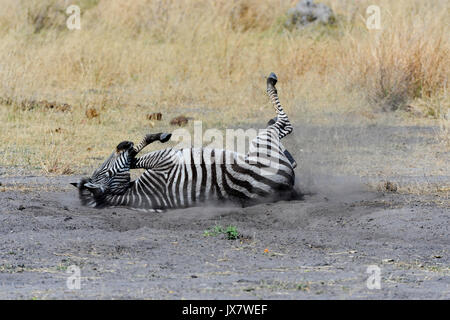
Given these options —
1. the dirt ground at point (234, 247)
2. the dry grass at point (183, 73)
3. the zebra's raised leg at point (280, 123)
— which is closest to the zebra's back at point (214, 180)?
the dirt ground at point (234, 247)

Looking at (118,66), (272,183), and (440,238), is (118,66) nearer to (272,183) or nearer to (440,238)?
(272,183)

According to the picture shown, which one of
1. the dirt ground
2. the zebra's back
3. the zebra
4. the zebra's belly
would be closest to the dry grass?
the zebra

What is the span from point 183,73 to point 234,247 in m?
9.29

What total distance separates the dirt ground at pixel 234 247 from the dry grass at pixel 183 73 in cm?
273

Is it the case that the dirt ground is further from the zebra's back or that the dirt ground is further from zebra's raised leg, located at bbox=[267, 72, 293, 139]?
zebra's raised leg, located at bbox=[267, 72, 293, 139]

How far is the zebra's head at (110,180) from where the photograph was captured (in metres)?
7.43

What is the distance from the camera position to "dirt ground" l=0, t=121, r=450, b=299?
15.8 ft

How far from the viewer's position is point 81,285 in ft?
15.9

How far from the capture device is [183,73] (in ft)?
49.2

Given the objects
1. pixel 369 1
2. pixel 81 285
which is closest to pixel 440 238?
pixel 81 285

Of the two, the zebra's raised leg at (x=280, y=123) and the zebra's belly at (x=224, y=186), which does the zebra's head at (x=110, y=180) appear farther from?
the zebra's raised leg at (x=280, y=123)

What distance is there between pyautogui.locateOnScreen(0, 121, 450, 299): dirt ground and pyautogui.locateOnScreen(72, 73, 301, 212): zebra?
0.18m

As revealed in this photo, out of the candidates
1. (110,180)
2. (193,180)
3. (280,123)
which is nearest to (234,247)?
(193,180)

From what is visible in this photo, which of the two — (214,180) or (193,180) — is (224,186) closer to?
(214,180)
